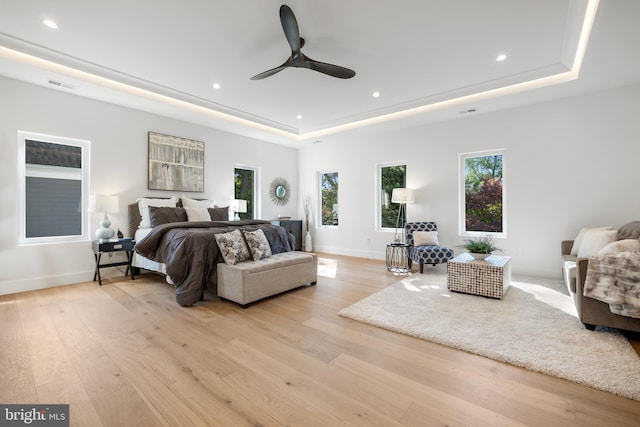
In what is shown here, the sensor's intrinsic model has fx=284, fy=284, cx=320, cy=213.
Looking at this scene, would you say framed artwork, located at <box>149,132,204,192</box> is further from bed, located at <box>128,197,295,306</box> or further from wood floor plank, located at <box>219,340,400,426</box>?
wood floor plank, located at <box>219,340,400,426</box>

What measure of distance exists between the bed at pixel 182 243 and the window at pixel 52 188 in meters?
0.70

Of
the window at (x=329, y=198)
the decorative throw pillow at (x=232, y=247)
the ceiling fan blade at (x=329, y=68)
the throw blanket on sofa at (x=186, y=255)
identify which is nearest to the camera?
the ceiling fan blade at (x=329, y=68)

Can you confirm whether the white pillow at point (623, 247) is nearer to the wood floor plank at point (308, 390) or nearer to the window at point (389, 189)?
the wood floor plank at point (308, 390)

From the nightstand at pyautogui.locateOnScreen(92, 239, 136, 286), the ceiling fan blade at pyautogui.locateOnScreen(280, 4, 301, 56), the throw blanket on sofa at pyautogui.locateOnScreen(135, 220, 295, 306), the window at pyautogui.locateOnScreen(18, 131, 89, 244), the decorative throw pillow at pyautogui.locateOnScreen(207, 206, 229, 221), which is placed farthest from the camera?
the decorative throw pillow at pyautogui.locateOnScreen(207, 206, 229, 221)

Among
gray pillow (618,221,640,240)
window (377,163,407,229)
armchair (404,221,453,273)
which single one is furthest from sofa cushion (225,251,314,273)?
gray pillow (618,221,640,240)

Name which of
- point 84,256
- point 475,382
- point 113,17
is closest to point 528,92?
point 475,382

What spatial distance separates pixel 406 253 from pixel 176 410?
4.21 meters

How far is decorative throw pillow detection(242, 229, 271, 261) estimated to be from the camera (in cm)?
357

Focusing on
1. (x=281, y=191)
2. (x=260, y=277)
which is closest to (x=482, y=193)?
(x=260, y=277)

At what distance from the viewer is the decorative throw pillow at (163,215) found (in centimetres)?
433

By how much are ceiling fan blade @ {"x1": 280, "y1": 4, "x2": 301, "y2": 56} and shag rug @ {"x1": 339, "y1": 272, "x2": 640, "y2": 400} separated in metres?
2.68

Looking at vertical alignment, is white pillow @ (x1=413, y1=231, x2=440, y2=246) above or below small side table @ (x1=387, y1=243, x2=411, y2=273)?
above

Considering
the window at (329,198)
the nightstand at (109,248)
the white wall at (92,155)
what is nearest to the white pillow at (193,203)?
the white wall at (92,155)

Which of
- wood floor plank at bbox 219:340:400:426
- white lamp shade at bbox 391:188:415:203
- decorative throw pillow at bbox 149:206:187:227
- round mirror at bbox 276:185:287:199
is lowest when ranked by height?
wood floor plank at bbox 219:340:400:426
